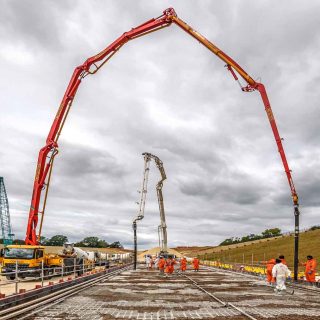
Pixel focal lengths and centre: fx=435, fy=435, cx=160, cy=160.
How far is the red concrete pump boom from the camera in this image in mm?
25445

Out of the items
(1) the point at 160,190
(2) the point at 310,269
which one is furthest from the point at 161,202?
(2) the point at 310,269

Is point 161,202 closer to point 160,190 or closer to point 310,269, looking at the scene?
point 160,190

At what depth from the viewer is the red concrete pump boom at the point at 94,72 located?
25.4 m

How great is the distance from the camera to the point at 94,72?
28.1 meters

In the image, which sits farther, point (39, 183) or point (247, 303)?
point (39, 183)

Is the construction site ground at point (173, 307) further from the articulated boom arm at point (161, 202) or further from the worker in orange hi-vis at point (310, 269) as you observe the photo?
the articulated boom arm at point (161, 202)

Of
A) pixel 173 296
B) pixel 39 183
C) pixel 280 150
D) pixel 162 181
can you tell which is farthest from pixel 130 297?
pixel 162 181

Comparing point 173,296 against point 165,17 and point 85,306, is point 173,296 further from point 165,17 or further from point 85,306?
point 165,17

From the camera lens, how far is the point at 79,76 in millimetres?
27953

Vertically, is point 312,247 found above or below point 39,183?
below

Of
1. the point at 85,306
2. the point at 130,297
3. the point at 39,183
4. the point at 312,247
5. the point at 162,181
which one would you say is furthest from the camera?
the point at 312,247

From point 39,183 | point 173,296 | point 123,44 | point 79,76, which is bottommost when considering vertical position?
point 173,296

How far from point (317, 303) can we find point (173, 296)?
15.8 feet

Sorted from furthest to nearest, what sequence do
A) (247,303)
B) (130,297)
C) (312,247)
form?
(312,247) < (130,297) < (247,303)
